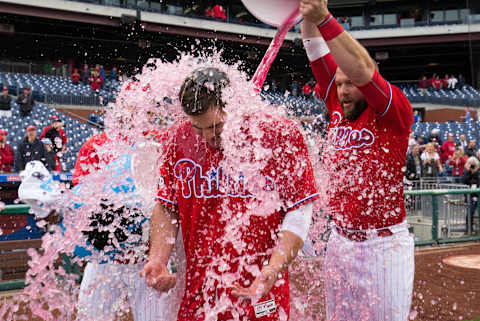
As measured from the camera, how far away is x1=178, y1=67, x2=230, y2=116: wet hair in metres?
1.62

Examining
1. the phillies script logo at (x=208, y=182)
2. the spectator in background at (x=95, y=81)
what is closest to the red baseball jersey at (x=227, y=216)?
the phillies script logo at (x=208, y=182)

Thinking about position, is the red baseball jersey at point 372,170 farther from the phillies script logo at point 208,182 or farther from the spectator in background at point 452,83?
the spectator in background at point 452,83

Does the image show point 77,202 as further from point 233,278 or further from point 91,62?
point 91,62

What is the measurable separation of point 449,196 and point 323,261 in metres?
6.02

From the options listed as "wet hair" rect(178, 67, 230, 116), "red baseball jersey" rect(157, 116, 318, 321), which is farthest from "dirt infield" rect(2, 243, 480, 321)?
"wet hair" rect(178, 67, 230, 116)

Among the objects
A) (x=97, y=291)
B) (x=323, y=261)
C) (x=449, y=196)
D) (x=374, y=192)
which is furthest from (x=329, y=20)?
(x=449, y=196)

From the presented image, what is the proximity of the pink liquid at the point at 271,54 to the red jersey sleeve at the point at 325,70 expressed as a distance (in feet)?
1.31

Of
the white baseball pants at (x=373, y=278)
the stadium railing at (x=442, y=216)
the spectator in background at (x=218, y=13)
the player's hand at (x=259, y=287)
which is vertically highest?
the spectator in background at (x=218, y=13)

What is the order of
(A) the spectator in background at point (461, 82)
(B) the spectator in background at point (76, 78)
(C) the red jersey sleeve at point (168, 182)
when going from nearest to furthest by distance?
(C) the red jersey sleeve at point (168, 182)
(B) the spectator in background at point (76, 78)
(A) the spectator in background at point (461, 82)

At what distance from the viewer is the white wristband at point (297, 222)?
1683mm

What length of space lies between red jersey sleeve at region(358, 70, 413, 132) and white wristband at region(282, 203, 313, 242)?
65 centimetres

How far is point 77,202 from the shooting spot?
2.37 meters

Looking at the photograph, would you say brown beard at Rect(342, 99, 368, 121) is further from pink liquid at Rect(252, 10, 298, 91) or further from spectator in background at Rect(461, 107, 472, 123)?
spectator in background at Rect(461, 107, 472, 123)

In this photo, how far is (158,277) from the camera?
1.73 m
